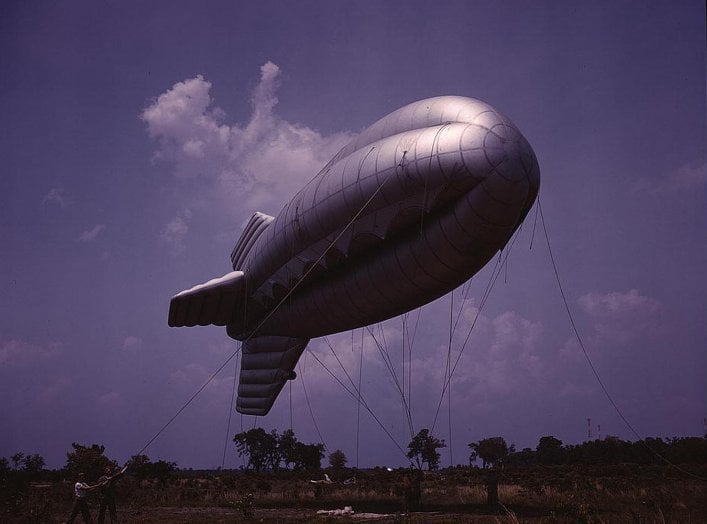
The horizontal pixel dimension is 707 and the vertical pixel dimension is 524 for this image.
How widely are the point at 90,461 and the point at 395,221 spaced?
27.5 metres

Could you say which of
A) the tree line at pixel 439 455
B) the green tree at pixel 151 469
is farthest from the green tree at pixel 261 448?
the green tree at pixel 151 469

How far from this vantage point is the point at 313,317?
63.7 ft

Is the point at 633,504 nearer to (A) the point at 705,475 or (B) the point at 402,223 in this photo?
(B) the point at 402,223

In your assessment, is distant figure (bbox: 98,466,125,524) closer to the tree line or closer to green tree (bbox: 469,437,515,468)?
the tree line

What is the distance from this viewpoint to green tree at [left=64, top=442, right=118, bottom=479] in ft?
97.2

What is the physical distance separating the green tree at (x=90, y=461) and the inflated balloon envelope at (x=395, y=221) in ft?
47.2

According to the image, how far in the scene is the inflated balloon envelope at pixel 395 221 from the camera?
42.1 ft

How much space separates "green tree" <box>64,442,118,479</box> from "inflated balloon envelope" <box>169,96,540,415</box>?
1439 cm

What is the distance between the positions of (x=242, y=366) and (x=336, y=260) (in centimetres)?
987

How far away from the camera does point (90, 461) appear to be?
105 ft

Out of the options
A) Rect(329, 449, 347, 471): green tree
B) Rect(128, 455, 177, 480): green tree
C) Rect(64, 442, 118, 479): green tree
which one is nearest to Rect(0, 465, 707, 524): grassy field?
Rect(64, 442, 118, 479): green tree

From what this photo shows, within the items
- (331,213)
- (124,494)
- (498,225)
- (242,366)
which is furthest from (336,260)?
(124,494)

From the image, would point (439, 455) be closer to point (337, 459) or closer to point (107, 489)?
point (337, 459)

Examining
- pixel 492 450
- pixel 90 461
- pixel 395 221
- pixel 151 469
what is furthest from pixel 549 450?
pixel 395 221
